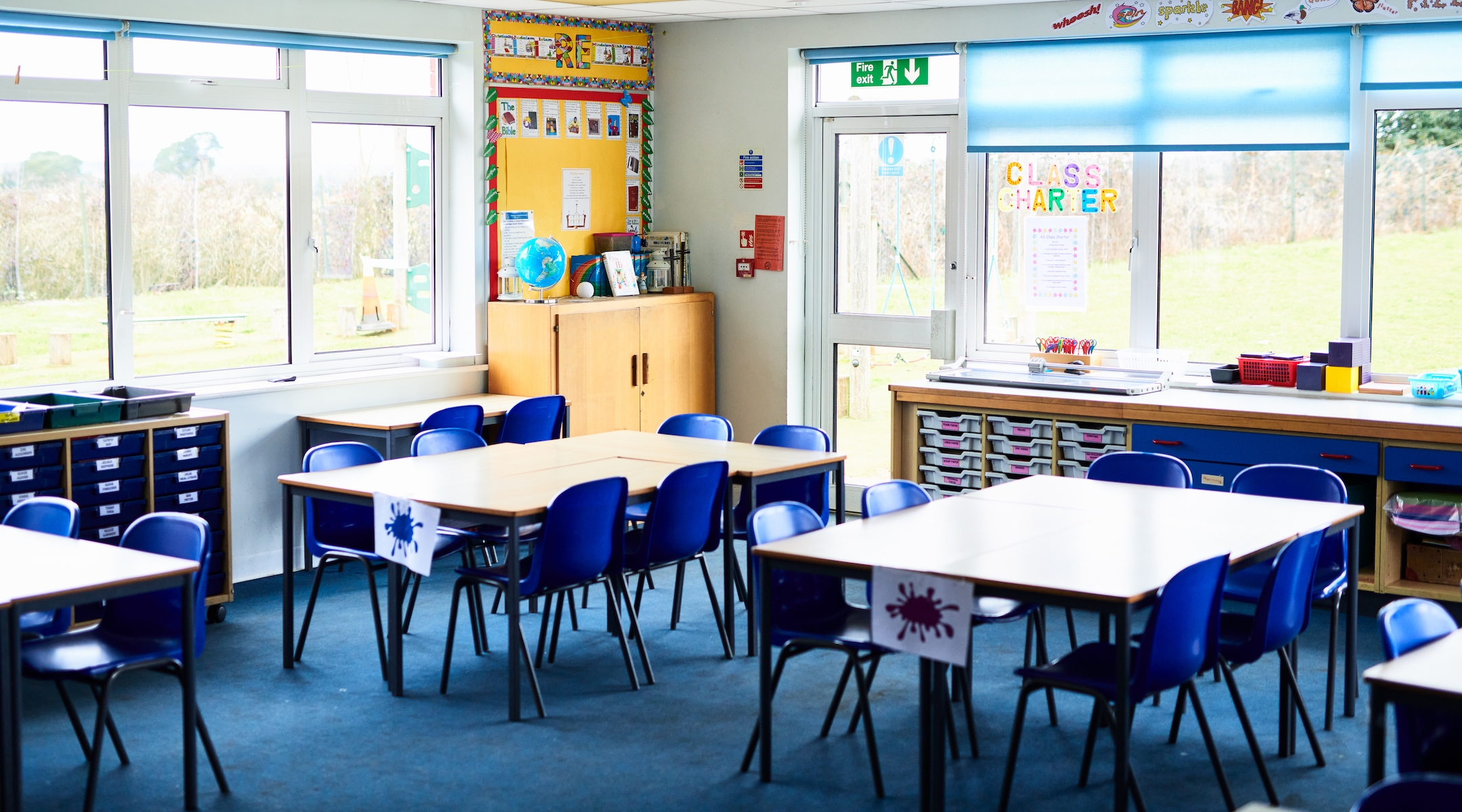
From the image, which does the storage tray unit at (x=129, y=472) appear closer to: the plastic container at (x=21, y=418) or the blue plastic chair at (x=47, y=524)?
the plastic container at (x=21, y=418)

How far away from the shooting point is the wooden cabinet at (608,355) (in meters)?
8.16

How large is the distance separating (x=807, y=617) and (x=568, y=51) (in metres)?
4.82

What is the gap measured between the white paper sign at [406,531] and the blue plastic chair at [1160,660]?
211cm

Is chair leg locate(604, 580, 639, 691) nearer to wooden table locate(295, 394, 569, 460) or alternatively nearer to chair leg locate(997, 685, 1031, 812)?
chair leg locate(997, 685, 1031, 812)

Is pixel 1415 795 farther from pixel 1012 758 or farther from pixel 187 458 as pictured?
pixel 187 458

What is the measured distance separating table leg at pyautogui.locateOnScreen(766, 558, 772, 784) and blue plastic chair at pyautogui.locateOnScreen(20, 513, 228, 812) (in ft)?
5.29

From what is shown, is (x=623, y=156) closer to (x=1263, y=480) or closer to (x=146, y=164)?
(x=146, y=164)

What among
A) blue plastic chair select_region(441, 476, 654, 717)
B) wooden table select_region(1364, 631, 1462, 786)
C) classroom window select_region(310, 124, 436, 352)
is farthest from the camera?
classroom window select_region(310, 124, 436, 352)

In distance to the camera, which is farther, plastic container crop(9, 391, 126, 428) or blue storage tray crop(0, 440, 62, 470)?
plastic container crop(9, 391, 126, 428)

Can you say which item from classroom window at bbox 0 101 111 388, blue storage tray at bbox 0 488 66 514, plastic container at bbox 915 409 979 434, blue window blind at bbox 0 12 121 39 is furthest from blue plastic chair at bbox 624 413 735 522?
blue window blind at bbox 0 12 121 39

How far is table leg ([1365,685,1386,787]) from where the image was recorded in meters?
3.22

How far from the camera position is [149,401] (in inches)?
253

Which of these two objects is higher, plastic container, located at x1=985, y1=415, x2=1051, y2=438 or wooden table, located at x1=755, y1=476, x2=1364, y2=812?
plastic container, located at x1=985, y1=415, x2=1051, y2=438

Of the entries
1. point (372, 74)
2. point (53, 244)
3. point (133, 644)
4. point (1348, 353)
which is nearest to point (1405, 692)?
point (133, 644)
